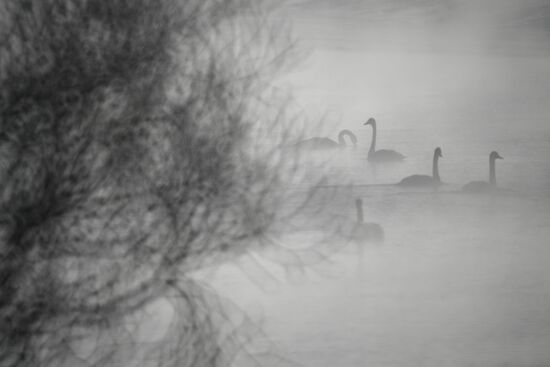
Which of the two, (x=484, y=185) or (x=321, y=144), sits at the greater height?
(x=321, y=144)

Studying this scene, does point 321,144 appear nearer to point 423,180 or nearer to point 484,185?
point 423,180

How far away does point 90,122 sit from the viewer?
2428mm

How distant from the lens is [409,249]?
174 inches

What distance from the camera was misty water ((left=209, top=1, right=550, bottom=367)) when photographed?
305cm

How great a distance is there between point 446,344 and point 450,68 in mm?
7807

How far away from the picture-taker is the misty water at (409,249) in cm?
305

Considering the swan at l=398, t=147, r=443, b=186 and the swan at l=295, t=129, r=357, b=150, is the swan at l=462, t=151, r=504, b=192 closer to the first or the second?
the swan at l=398, t=147, r=443, b=186

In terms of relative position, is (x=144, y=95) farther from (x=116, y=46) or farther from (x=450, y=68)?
(x=450, y=68)

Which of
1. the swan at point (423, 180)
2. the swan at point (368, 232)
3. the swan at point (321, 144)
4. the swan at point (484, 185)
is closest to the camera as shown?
the swan at point (321, 144)

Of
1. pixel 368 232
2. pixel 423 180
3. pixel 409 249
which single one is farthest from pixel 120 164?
pixel 423 180

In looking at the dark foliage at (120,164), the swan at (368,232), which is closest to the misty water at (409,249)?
the swan at (368,232)

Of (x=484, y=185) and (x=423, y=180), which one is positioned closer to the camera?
(x=484, y=185)

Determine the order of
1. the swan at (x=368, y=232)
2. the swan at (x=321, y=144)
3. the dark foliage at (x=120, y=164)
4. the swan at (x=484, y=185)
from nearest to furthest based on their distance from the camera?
the dark foliage at (x=120, y=164) < the swan at (x=321, y=144) < the swan at (x=368, y=232) < the swan at (x=484, y=185)

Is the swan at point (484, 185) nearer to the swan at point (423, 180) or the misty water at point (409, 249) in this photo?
the misty water at point (409, 249)
